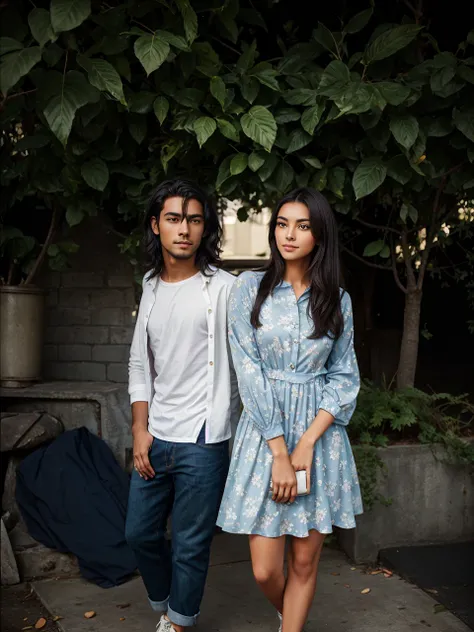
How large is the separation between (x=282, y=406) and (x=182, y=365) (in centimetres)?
39

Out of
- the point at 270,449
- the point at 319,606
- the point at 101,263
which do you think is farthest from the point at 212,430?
the point at 101,263

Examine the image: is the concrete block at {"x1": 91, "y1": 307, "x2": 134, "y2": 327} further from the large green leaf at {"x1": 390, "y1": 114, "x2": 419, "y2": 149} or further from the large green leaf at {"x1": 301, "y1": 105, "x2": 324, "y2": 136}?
the large green leaf at {"x1": 390, "y1": 114, "x2": 419, "y2": 149}

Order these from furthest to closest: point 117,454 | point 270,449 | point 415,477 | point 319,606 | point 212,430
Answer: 1. point 117,454
2. point 415,477
3. point 319,606
4. point 212,430
5. point 270,449

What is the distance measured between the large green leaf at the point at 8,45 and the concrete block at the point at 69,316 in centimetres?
203

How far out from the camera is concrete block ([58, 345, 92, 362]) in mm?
4551

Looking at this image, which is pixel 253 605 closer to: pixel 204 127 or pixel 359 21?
pixel 204 127

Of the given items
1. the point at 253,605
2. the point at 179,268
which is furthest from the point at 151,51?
the point at 253,605

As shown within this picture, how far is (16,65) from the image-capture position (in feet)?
8.68

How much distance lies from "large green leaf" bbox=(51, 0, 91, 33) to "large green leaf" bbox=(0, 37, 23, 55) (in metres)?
0.19

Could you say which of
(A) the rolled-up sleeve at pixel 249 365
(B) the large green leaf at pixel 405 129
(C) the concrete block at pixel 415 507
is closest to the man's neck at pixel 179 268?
(A) the rolled-up sleeve at pixel 249 365

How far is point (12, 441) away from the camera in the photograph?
3836 millimetres

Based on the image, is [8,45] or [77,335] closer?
[8,45]

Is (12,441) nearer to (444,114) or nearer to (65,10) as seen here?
(65,10)

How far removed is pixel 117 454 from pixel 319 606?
140 centimetres
